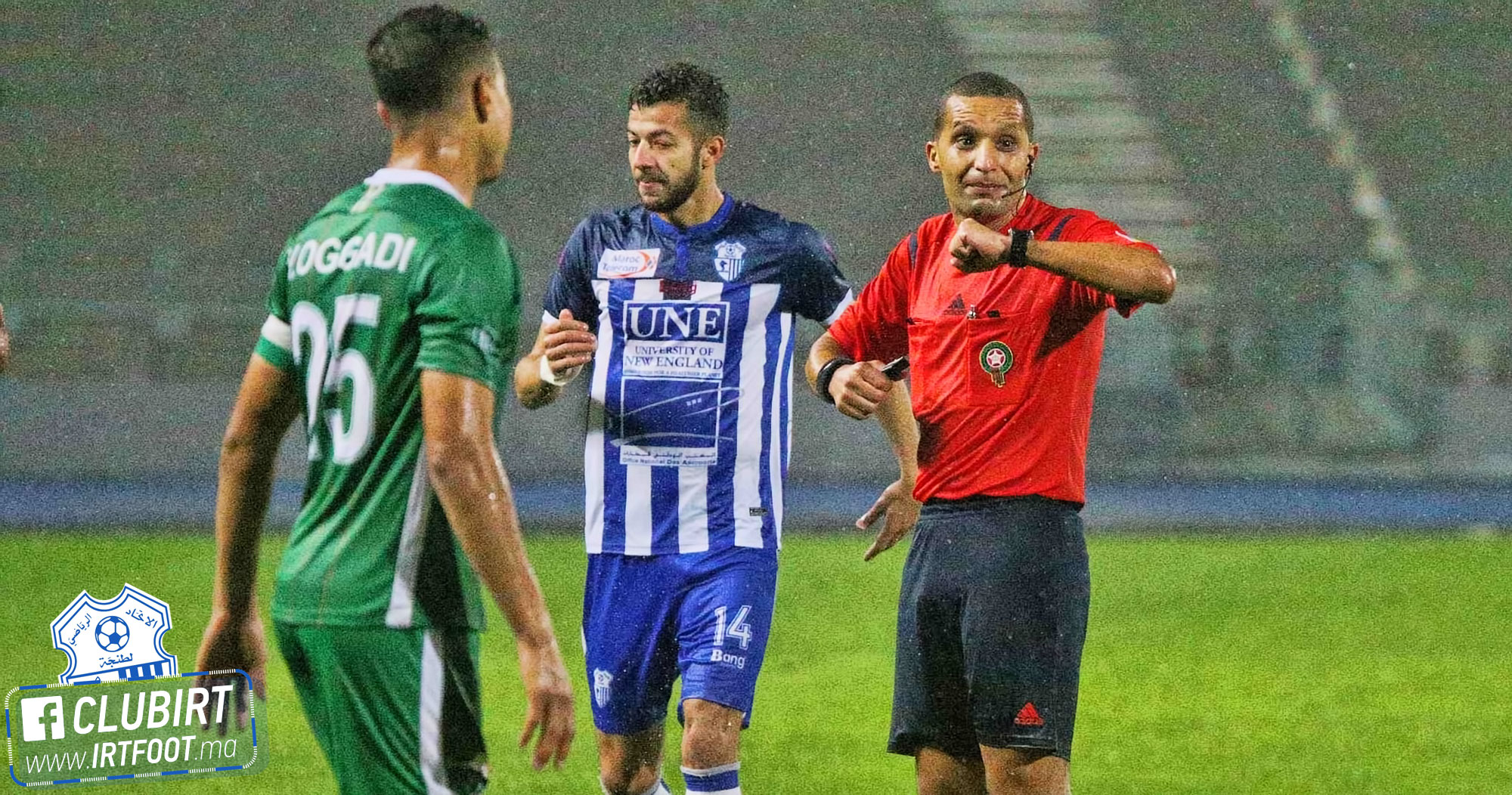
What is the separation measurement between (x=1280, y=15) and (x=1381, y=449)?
11150 mm

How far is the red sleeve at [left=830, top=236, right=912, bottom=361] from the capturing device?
430cm

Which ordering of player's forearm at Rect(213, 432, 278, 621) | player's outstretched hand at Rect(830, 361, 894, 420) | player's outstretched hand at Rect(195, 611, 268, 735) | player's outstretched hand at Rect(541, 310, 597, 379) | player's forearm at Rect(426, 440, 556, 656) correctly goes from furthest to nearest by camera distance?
player's outstretched hand at Rect(541, 310, 597, 379)
player's outstretched hand at Rect(830, 361, 894, 420)
player's outstretched hand at Rect(195, 611, 268, 735)
player's forearm at Rect(213, 432, 278, 621)
player's forearm at Rect(426, 440, 556, 656)

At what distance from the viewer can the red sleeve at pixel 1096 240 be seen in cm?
379

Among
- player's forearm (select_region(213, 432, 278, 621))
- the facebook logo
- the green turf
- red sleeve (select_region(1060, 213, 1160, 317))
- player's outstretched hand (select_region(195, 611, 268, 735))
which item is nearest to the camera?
player's forearm (select_region(213, 432, 278, 621))

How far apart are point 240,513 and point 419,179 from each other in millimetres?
690

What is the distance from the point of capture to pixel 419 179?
2.95 metres

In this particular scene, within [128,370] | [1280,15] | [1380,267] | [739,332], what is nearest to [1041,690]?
[739,332]

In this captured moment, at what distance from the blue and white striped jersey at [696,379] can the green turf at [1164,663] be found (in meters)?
1.77

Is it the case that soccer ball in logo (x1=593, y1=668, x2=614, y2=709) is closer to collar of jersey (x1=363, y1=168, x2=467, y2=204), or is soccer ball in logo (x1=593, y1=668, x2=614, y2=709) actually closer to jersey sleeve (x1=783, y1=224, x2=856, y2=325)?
jersey sleeve (x1=783, y1=224, x2=856, y2=325)

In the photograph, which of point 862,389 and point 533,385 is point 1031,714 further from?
point 533,385

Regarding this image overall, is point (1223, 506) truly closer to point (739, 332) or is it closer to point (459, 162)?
point (739, 332)

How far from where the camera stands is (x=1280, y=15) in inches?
1006

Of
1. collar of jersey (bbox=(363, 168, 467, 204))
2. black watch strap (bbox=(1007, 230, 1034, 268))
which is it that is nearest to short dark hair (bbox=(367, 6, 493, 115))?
collar of jersey (bbox=(363, 168, 467, 204))

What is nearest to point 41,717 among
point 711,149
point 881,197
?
point 711,149
